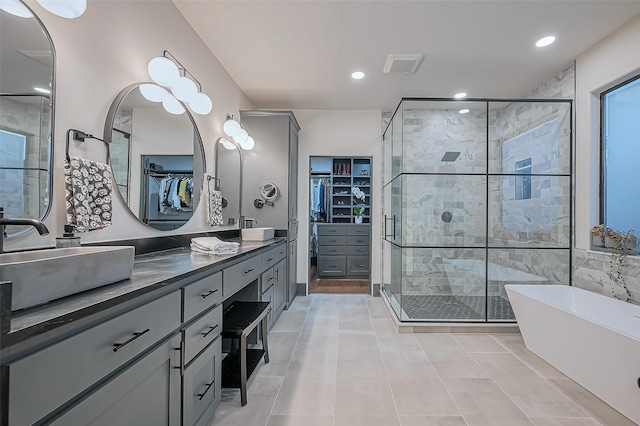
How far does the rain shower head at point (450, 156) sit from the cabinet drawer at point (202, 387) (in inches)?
124

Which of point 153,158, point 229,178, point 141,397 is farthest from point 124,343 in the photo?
point 229,178

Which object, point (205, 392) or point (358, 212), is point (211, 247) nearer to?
point (205, 392)

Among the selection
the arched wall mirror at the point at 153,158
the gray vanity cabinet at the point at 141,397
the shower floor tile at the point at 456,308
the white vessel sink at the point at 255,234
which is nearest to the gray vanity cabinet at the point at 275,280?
the white vessel sink at the point at 255,234

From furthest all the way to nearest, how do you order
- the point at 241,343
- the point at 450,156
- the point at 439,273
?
1. the point at 439,273
2. the point at 450,156
3. the point at 241,343

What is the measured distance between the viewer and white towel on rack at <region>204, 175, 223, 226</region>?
2941 millimetres

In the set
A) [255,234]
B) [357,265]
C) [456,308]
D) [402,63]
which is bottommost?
[456,308]

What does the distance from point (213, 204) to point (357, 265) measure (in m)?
3.42

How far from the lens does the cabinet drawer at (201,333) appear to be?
4.34 feet

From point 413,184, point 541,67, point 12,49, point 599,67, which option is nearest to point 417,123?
point 413,184

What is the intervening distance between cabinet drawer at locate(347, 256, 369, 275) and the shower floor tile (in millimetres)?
2020

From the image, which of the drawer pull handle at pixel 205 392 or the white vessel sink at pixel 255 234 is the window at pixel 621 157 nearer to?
the white vessel sink at pixel 255 234

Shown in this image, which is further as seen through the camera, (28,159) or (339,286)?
(339,286)

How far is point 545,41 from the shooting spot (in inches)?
109

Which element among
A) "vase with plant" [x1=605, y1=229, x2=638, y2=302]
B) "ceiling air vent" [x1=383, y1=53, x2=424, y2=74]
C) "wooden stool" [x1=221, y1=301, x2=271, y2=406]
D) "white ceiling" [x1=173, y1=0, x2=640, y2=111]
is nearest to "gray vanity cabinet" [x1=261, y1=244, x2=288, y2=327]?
"wooden stool" [x1=221, y1=301, x2=271, y2=406]
